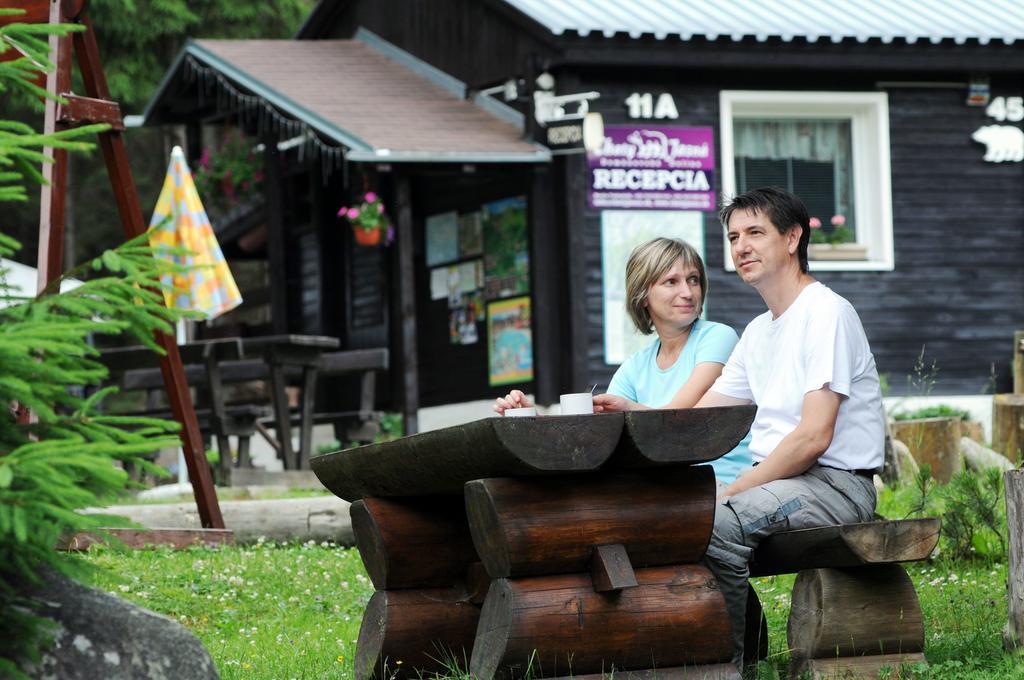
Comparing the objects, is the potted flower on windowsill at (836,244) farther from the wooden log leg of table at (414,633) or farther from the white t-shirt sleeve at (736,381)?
the wooden log leg of table at (414,633)

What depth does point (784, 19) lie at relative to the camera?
1524cm

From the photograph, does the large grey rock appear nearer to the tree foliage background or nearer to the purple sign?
the purple sign

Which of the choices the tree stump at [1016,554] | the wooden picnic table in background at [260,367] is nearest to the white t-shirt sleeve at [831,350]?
the tree stump at [1016,554]

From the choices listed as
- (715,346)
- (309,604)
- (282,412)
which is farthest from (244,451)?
(715,346)

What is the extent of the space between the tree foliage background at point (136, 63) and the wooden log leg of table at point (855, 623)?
17.7 metres

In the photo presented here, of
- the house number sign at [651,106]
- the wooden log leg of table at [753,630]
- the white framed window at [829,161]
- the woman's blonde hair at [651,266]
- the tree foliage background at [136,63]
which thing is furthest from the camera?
the tree foliage background at [136,63]

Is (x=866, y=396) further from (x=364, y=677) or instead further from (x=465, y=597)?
(x=364, y=677)

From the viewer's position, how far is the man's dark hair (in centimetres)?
512

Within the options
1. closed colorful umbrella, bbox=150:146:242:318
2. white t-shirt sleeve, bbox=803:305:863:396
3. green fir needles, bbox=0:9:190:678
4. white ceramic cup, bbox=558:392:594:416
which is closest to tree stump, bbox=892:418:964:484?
closed colorful umbrella, bbox=150:146:242:318

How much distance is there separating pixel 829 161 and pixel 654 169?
6.72 feet

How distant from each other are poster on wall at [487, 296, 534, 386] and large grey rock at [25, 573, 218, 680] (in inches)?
451

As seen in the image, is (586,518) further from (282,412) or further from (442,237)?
(442,237)

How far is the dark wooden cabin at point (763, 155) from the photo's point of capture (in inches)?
578

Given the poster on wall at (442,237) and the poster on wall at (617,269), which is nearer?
the poster on wall at (617,269)
